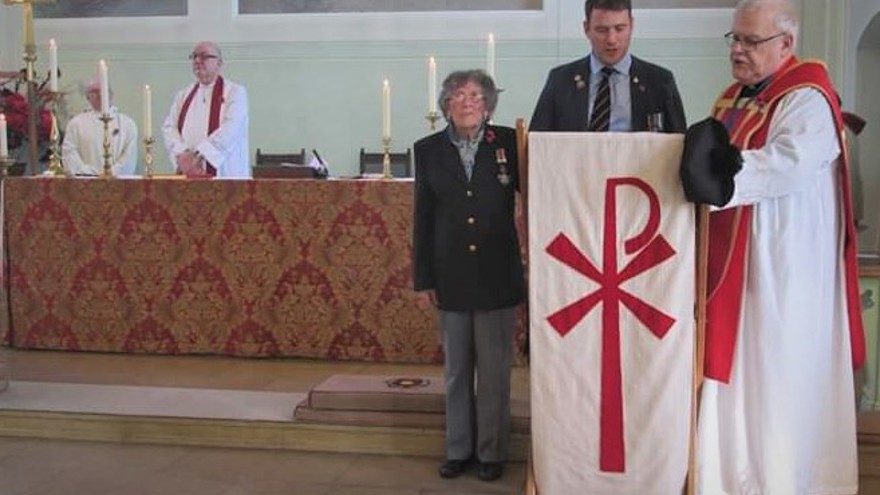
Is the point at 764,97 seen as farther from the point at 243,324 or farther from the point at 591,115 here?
the point at 243,324

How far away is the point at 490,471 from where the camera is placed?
11.5ft

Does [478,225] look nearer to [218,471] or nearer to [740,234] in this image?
[740,234]

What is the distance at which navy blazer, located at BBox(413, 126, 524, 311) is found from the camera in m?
3.37

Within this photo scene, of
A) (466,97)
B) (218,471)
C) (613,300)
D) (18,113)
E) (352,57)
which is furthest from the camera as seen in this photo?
(352,57)

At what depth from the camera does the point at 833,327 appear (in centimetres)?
290

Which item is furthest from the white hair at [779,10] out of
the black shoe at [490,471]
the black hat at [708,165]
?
the black shoe at [490,471]

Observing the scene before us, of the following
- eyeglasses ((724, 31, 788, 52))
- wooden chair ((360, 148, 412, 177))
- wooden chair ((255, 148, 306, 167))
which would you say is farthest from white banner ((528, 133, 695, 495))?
wooden chair ((255, 148, 306, 167))

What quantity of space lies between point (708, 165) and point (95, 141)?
5568 mm

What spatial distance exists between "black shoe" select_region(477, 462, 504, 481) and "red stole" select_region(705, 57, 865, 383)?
0.94 m

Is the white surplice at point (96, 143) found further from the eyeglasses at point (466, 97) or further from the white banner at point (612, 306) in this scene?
the white banner at point (612, 306)

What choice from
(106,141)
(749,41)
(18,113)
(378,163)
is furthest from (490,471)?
(18,113)

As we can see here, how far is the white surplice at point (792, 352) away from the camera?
2.75 metres

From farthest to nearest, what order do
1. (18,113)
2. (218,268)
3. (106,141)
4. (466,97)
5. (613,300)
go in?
(18,113) < (106,141) < (218,268) < (466,97) < (613,300)

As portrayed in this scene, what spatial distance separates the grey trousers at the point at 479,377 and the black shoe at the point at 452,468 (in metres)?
0.02
